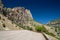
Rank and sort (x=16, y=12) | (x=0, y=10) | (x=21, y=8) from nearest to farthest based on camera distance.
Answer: (x=0, y=10) < (x=16, y=12) < (x=21, y=8)

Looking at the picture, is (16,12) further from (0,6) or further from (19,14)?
(0,6)

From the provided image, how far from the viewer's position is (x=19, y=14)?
14438cm

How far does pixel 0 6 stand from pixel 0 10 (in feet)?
6.89

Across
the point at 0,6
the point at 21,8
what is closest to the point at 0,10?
the point at 0,6

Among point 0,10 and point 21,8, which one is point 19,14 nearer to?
point 21,8

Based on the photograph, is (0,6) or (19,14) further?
(19,14)

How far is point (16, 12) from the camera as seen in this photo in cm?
14150

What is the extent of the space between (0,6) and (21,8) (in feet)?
267

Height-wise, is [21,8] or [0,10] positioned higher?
[21,8]

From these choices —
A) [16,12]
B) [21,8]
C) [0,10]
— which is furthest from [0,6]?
[21,8]

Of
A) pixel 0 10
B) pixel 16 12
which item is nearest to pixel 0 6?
pixel 0 10

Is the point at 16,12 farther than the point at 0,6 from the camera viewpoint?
Yes

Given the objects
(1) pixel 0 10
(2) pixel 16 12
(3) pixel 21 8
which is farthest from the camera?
(3) pixel 21 8

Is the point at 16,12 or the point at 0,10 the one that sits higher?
the point at 16,12
